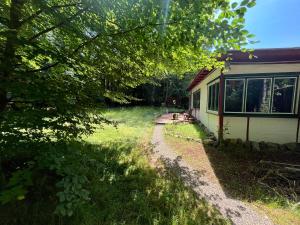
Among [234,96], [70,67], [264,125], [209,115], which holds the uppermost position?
[70,67]

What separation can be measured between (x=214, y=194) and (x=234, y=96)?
433 centimetres

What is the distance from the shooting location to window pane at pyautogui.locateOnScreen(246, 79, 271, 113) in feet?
22.8

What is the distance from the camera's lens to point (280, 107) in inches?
274

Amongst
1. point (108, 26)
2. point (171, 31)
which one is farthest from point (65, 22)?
point (171, 31)

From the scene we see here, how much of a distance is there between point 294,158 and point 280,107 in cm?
179

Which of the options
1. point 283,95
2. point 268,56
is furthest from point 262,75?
point 283,95

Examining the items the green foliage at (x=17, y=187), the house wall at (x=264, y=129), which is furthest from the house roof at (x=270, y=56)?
the green foliage at (x=17, y=187)

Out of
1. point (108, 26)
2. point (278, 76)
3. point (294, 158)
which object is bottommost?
point (294, 158)

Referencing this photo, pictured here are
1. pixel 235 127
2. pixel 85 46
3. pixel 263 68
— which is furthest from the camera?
pixel 235 127

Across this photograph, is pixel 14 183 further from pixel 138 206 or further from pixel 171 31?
pixel 171 31

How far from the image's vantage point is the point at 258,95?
7.04 meters

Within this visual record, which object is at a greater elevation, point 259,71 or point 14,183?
point 259,71

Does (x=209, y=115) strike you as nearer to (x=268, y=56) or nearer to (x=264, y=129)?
(x=264, y=129)

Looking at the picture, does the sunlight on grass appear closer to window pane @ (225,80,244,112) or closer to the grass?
the grass
